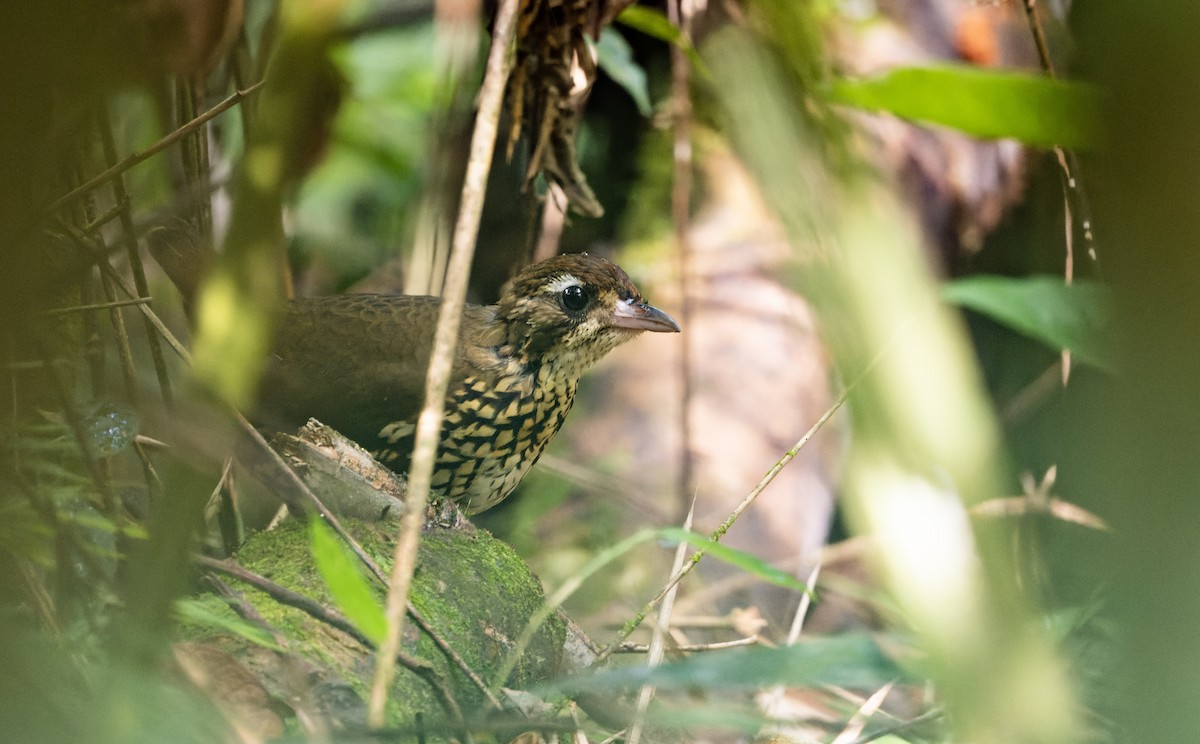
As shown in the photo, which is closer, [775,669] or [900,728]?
[775,669]

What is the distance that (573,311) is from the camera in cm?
345

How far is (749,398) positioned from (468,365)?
1.60 m

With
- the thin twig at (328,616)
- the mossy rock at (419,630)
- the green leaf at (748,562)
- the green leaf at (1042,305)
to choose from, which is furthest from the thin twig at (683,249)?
the green leaf at (1042,305)

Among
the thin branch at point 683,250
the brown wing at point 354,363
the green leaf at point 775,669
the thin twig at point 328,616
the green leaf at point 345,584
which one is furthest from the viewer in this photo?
the thin branch at point 683,250

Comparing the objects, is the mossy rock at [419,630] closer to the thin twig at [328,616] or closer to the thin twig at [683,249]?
the thin twig at [328,616]

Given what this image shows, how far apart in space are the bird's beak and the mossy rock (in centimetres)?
89

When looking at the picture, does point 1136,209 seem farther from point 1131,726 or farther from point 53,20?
point 53,20

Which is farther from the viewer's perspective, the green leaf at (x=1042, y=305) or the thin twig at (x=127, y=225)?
the thin twig at (x=127, y=225)

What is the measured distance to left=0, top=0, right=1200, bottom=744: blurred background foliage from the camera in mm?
539

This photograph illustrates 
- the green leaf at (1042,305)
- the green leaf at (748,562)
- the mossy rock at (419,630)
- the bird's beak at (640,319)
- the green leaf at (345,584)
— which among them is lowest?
the mossy rock at (419,630)

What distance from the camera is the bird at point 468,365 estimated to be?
10.8 ft

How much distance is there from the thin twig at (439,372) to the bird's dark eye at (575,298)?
1765mm

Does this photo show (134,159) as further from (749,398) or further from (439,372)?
(749,398)

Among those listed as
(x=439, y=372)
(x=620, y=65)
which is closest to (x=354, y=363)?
(x=620, y=65)
